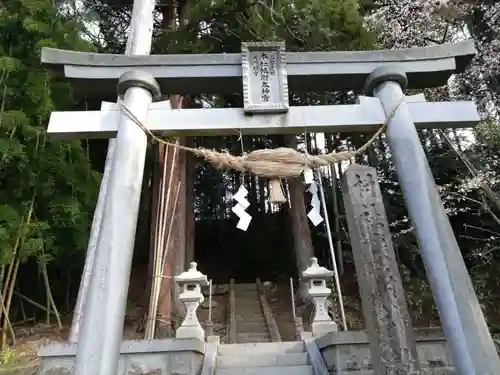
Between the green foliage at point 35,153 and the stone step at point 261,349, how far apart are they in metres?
2.97

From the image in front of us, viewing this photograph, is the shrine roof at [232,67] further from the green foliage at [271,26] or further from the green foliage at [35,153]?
the green foliage at [271,26]

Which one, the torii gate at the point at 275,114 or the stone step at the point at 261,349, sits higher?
the torii gate at the point at 275,114

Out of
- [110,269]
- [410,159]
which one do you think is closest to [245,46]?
[410,159]

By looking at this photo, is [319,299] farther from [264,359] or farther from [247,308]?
[247,308]

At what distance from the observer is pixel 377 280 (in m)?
3.21

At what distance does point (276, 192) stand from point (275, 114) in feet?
1.99

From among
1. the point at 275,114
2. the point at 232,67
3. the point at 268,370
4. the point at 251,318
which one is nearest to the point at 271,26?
the point at 232,67

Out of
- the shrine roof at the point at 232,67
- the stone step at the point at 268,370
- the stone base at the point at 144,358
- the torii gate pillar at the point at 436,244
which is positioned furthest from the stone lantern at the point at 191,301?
the torii gate pillar at the point at 436,244

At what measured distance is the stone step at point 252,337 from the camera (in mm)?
8221

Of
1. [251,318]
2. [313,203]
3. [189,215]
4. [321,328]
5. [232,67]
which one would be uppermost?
[189,215]

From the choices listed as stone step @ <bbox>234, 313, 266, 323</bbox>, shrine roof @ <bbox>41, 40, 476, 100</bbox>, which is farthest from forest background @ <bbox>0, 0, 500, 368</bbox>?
shrine roof @ <bbox>41, 40, 476, 100</bbox>

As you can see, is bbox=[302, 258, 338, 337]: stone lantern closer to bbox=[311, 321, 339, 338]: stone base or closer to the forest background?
bbox=[311, 321, 339, 338]: stone base

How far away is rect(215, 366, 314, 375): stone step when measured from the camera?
500 centimetres

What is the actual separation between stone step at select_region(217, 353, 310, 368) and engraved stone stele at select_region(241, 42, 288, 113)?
311 cm
